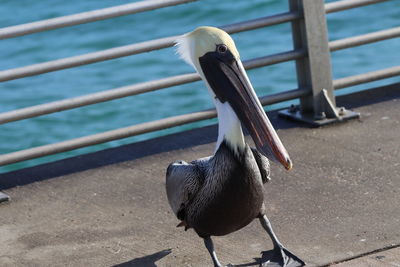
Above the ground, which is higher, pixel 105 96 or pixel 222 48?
pixel 222 48

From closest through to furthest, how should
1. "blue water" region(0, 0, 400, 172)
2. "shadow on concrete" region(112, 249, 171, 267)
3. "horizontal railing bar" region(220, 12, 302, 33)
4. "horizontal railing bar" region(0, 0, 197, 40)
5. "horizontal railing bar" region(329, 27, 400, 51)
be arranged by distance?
"shadow on concrete" region(112, 249, 171, 267), "horizontal railing bar" region(0, 0, 197, 40), "horizontal railing bar" region(220, 12, 302, 33), "horizontal railing bar" region(329, 27, 400, 51), "blue water" region(0, 0, 400, 172)

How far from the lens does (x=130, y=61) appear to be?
1467 centimetres

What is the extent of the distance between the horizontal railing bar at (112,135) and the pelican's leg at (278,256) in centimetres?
198

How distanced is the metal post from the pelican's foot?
7.15ft

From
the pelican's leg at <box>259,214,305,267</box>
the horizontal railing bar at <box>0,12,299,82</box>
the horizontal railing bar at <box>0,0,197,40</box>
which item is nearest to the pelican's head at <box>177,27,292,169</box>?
the pelican's leg at <box>259,214,305,267</box>

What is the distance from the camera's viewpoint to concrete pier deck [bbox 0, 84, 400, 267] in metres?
5.31

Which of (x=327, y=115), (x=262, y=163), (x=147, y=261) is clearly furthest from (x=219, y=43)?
(x=327, y=115)

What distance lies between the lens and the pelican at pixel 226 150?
479 centimetres

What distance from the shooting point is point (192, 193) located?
4.91m

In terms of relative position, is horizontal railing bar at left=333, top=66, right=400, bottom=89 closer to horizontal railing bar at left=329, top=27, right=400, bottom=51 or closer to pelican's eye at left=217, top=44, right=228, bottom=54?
horizontal railing bar at left=329, top=27, right=400, bottom=51

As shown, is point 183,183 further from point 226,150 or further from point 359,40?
point 359,40

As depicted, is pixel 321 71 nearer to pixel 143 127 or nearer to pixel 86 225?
pixel 143 127

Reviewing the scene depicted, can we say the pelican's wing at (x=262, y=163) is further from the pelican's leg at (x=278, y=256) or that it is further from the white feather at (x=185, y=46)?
the white feather at (x=185, y=46)

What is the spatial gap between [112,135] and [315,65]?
1.53 meters
